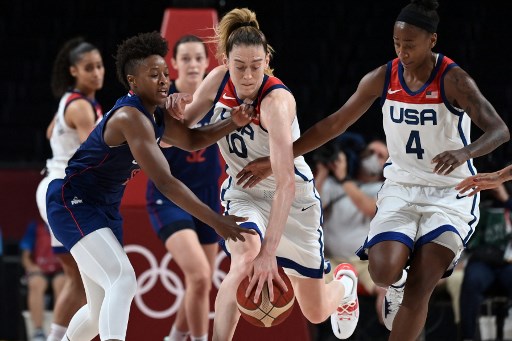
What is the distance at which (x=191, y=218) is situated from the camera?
652cm

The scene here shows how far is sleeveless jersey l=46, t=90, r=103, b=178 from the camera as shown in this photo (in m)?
6.74

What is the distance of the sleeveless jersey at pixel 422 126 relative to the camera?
513 cm

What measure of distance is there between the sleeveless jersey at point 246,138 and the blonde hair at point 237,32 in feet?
0.57

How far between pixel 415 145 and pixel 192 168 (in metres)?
1.89

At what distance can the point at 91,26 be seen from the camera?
11.6 m

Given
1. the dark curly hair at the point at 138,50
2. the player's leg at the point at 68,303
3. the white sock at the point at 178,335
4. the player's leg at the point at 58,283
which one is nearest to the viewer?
the dark curly hair at the point at 138,50

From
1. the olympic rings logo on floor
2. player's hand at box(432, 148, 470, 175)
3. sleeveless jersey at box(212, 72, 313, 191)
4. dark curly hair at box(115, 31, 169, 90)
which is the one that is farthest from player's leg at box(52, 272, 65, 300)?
player's hand at box(432, 148, 470, 175)

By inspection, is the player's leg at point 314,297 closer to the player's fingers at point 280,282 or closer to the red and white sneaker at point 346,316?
the red and white sneaker at point 346,316

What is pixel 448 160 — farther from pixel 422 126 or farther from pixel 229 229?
pixel 229 229

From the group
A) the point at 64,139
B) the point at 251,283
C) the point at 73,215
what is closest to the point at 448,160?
the point at 251,283

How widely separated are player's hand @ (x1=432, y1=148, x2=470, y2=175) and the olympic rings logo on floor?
2.75 meters

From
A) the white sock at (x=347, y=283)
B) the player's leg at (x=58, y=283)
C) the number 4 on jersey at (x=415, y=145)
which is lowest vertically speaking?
the player's leg at (x=58, y=283)

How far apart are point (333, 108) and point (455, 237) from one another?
16.9 feet

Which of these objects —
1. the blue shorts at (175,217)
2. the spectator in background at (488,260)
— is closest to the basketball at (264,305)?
the blue shorts at (175,217)
